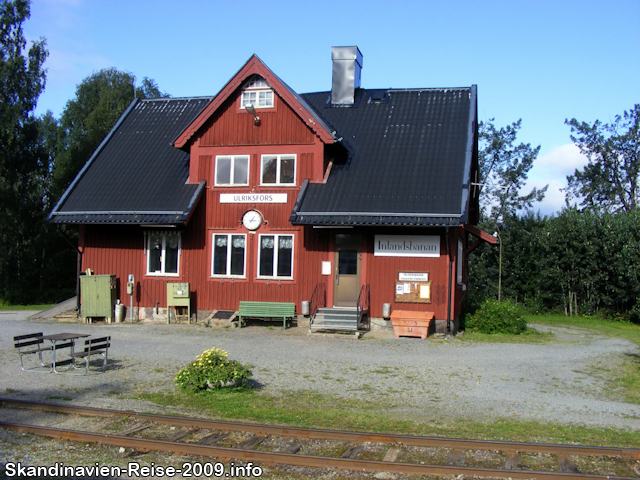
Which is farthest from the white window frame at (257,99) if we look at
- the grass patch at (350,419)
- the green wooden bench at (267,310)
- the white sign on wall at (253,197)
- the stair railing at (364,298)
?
the grass patch at (350,419)

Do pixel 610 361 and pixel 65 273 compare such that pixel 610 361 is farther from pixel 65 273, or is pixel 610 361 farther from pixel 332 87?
pixel 65 273

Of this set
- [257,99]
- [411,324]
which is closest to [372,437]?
[411,324]

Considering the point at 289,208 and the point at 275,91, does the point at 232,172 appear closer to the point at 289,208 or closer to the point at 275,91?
the point at 289,208

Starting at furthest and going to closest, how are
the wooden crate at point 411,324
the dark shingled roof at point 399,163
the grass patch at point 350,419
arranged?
the dark shingled roof at point 399,163 < the wooden crate at point 411,324 < the grass patch at point 350,419

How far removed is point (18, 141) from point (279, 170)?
20.4 meters

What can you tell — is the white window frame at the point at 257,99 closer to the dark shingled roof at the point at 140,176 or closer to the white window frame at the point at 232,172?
the white window frame at the point at 232,172

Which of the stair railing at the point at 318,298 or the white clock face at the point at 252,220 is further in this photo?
the white clock face at the point at 252,220

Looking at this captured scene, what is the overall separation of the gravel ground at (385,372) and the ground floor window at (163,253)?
2546 millimetres

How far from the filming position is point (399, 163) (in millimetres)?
20234

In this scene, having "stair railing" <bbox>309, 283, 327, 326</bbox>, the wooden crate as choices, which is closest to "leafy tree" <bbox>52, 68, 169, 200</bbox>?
"stair railing" <bbox>309, 283, 327, 326</bbox>

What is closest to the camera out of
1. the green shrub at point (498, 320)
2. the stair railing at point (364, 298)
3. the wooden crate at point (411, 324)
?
the wooden crate at point (411, 324)

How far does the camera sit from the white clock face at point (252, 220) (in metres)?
20.4

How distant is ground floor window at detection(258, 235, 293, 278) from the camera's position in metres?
20.1

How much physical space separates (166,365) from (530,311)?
773 inches
